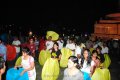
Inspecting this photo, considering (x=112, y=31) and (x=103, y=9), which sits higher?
(x=103, y=9)

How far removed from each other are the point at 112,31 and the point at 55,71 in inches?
101

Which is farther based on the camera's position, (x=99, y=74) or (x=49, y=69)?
(x=49, y=69)

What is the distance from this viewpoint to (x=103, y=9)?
27.5 meters

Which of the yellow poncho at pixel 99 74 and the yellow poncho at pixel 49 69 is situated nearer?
the yellow poncho at pixel 99 74

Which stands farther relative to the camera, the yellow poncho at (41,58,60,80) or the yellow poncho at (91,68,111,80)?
the yellow poncho at (41,58,60,80)

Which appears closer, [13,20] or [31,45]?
[31,45]

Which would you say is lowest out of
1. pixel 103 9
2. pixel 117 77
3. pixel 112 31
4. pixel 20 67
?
pixel 117 77

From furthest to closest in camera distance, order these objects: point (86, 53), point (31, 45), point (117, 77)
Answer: point (31, 45) < point (117, 77) < point (86, 53)

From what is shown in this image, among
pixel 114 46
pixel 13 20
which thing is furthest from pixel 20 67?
pixel 13 20

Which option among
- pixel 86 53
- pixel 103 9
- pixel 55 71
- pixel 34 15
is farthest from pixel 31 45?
pixel 34 15

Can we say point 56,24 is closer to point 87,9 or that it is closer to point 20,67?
point 87,9

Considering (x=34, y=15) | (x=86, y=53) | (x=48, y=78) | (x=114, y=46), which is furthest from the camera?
(x=34, y=15)

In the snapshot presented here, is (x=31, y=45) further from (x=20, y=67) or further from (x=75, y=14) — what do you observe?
(x=75, y=14)

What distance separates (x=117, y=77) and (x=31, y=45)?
4833 mm
